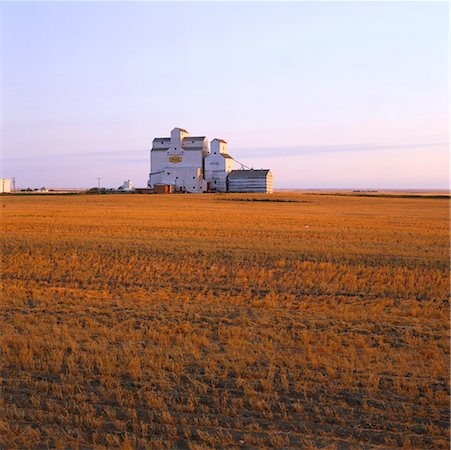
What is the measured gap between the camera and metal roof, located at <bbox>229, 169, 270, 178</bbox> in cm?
7681

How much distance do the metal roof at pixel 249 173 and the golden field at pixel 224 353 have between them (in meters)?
61.0

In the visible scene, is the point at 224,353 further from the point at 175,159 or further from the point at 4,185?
the point at 4,185

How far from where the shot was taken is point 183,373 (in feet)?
21.8

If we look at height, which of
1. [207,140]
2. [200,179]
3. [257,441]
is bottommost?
[257,441]

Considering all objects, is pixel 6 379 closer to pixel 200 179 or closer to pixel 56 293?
pixel 56 293

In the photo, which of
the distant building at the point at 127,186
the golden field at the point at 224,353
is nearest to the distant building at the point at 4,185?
the distant building at the point at 127,186

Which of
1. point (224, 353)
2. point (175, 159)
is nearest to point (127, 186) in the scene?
point (175, 159)

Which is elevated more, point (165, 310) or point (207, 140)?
point (207, 140)

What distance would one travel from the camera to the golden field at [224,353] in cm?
529

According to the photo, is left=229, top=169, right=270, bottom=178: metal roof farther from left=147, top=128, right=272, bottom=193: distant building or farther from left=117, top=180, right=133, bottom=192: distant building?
left=117, top=180, right=133, bottom=192: distant building

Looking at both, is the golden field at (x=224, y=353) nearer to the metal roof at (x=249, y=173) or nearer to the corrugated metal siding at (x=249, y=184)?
the corrugated metal siding at (x=249, y=184)

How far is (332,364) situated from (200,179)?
228 feet

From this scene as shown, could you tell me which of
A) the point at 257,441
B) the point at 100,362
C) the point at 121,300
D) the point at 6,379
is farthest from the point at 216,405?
the point at 121,300

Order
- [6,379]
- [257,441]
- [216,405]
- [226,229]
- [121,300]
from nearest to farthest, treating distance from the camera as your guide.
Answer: [257,441] → [216,405] → [6,379] → [121,300] → [226,229]
